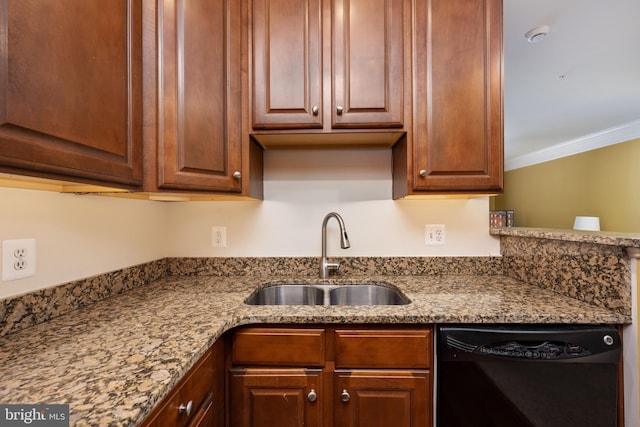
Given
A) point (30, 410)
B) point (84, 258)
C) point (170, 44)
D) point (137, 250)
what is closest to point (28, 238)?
point (84, 258)

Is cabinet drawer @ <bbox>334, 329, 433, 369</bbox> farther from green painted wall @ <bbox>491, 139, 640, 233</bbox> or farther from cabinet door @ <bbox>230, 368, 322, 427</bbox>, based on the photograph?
green painted wall @ <bbox>491, 139, 640, 233</bbox>

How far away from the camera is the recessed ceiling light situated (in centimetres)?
193

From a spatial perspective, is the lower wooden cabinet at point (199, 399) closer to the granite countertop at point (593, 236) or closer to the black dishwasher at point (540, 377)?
the black dishwasher at point (540, 377)

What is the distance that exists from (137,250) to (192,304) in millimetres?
519

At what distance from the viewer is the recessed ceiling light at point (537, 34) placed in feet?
6.34

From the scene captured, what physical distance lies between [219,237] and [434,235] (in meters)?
1.22

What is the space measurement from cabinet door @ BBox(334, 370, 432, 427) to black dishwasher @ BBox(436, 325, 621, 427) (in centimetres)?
16

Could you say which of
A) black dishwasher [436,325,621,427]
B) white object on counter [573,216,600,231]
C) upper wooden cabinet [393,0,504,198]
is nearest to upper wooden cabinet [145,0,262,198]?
upper wooden cabinet [393,0,504,198]

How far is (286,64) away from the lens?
4.14 ft

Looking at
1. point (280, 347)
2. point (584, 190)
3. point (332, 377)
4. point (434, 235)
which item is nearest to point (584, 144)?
point (584, 190)

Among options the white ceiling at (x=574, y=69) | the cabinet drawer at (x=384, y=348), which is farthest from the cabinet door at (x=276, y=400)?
the white ceiling at (x=574, y=69)

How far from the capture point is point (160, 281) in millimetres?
1496

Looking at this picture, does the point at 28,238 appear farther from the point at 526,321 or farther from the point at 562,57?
the point at 562,57

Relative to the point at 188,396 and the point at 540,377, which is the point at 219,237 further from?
the point at 540,377
